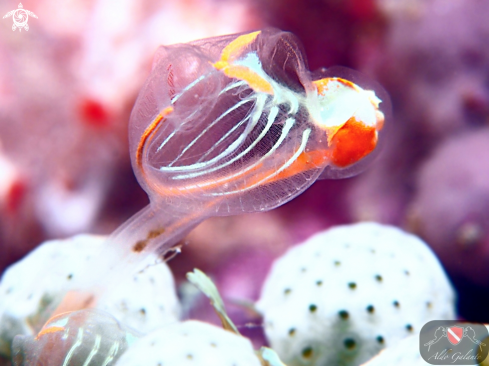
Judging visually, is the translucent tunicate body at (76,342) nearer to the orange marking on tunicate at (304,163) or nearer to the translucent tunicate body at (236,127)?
the translucent tunicate body at (236,127)

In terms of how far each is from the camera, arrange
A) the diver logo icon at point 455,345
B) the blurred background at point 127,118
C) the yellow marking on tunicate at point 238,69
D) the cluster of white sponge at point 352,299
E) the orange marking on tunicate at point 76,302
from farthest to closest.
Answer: the blurred background at point 127,118 → the cluster of white sponge at point 352,299 → the orange marking on tunicate at point 76,302 → the yellow marking on tunicate at point 238,69 → the diver logo icon at point 455,345

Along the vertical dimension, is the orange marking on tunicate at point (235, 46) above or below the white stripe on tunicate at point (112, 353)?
above

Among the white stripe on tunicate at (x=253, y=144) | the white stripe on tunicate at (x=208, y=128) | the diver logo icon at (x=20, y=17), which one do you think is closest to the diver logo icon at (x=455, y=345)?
the white stripe on tunicate at (x=253, y=144)

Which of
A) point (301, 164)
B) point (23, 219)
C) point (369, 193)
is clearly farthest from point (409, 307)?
point (23, 219)

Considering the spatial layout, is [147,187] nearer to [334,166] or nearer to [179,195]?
[179,195]

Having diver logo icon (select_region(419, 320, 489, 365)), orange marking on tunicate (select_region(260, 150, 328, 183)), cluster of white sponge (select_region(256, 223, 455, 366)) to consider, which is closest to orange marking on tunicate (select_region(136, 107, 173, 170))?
orange marking on tunicate (select_region(260, 150, 328, 183))

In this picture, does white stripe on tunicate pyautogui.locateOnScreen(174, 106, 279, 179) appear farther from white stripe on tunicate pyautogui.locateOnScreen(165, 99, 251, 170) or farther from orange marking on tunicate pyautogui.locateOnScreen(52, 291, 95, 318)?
orange marking on tunicate pyautogui.locateOnScreen(52, 291, 95, 318)

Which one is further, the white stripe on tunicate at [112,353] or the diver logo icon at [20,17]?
the diver logo icon at [20,17]

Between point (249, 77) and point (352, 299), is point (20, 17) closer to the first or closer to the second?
point (249, 77)
